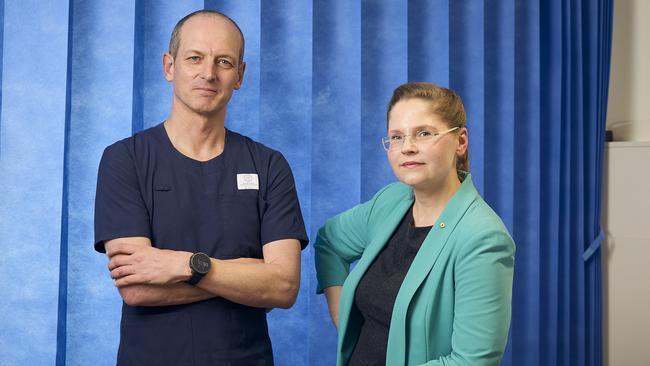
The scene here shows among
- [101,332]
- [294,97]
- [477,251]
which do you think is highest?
[294,97]

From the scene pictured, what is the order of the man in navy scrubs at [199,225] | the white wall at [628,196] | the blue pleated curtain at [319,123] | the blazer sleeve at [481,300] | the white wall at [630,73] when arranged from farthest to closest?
the white wall at [630,73] < the white wall at [628,196] < the blue pleated curtain at [319,123] < the man in navy scrubs at [199,225] < the blazer sleeve at [481,300]

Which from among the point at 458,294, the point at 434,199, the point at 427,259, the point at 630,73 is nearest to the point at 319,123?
the point at 434,199

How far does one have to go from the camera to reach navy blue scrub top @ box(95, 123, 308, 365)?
1.64 metres

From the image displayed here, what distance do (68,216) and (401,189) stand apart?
3.98 ft

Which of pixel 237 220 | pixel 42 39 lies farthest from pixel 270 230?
pixel 42 39

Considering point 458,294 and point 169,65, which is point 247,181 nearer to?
point 169,65

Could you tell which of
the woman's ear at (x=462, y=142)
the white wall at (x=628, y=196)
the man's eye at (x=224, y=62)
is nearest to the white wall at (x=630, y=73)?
the white wall at (x=628, y=196)

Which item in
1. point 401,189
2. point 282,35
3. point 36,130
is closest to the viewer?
point 401,189

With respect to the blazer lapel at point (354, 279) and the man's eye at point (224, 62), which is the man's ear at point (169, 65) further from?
the blazer lapel at point (354, 279)

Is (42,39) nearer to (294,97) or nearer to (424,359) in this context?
(294,97)

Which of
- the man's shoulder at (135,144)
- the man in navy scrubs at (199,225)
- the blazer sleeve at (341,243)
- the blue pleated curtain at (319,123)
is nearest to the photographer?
the man in navy scrubs at (199,225)

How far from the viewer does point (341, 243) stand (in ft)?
6.60

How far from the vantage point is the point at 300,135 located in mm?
2748

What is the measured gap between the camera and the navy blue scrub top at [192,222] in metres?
1.64
